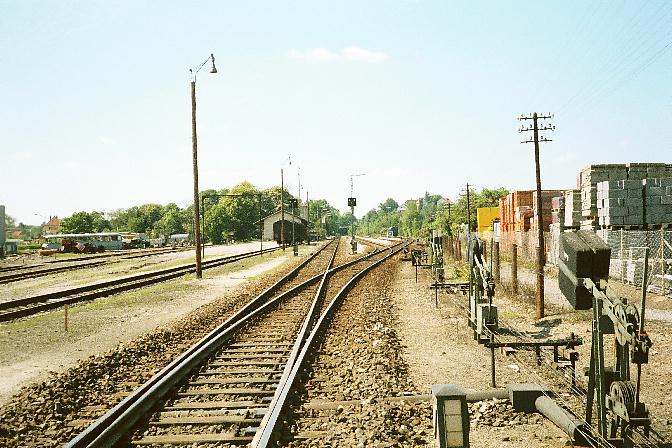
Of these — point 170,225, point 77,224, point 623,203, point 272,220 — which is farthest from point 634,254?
point 170,225

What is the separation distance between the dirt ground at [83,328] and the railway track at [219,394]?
7.71 ft

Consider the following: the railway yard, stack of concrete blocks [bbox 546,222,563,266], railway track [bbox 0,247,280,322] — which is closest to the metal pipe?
the railway yard

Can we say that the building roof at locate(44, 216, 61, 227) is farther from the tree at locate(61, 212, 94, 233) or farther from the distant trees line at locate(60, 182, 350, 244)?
the tree at locate(61, 212, 94, 233)

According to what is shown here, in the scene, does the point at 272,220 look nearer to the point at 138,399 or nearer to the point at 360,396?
the point at 360,396

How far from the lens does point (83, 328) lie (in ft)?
42.8

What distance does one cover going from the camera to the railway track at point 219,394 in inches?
227

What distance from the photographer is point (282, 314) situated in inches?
548

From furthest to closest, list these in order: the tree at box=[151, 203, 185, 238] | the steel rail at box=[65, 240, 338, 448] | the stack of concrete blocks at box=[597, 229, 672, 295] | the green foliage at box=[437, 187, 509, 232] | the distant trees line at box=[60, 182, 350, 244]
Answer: the tree at box=[151, 203, 185, 238] < the distant trees line at box=[60, 182, 350, 244] < the green foliage at box=[437, 187, 509, 232] < the stack of concrete blocks at box=[597, 229, 672, 295] < the steel rail at box=[65, 240, 338, 448]

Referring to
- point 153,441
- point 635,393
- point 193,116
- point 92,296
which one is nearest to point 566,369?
point 635,393

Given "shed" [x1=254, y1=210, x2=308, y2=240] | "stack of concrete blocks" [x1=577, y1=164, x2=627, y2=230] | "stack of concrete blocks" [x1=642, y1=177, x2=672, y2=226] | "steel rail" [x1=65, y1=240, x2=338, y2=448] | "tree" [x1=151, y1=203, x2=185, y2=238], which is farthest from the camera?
"tree" [x1=151, y1=203, x2=185, y2=238]

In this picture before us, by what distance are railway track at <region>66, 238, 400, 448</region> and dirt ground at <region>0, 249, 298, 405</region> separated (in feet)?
7.71

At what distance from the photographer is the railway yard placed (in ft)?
19.5

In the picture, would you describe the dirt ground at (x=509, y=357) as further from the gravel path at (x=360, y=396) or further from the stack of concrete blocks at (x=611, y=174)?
the stack of concrete blocks at (x=611, y=174)

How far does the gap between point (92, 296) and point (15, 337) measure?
21.8ft
